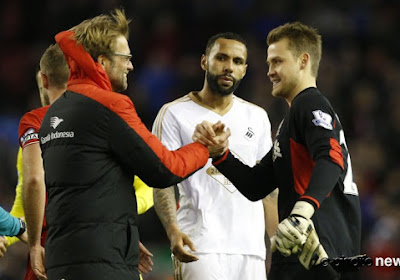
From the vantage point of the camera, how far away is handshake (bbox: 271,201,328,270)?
412 cm

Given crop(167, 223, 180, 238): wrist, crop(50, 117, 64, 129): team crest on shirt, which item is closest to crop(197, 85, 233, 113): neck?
crop(167, 223, 180, 238): wrist

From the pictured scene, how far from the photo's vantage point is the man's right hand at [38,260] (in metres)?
5.08

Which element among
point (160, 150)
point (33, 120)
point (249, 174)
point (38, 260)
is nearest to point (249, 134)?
point (249, 174)

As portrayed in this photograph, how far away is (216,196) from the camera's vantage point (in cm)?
588

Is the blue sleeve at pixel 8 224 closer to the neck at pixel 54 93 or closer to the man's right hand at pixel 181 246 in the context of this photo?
the neck at pixel 54 93

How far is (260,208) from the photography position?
19.8 feet

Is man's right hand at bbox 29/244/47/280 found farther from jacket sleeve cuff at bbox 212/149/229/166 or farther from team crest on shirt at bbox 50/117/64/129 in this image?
jacket sleeve cuff at bbox 212/149/229/166

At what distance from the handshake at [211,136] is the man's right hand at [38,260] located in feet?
4.01

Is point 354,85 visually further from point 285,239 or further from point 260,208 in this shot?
point 285,239

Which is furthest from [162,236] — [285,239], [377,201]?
[285,239]

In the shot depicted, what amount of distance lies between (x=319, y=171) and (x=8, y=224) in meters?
2.02

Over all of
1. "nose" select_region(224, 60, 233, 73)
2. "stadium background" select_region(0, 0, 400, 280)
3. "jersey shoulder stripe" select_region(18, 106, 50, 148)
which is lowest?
"jersey shoulder stripe" select_region(18, 106, 50, 148)

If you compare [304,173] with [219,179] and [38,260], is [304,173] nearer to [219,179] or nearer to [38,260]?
[219,179]

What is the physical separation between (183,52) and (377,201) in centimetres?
384
